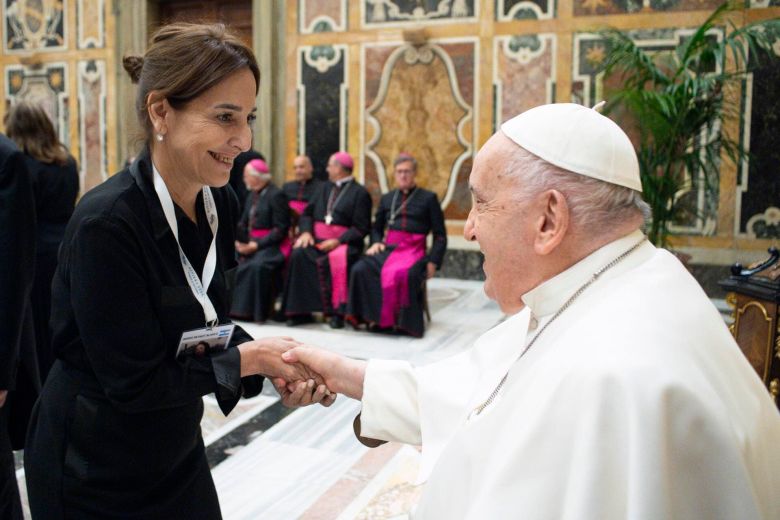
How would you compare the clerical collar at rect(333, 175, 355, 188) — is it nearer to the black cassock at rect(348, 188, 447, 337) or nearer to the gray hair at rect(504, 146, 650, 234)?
the black cassock at rect(348, 188, 447, 337)

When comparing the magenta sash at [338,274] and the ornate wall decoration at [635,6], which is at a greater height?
the ornate wall decoration at [635,6]

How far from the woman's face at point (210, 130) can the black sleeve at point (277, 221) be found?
18.9ft

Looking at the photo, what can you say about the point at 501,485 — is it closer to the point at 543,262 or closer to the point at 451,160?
the point at 543,262

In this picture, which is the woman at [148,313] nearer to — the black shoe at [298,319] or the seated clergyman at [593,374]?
the seated clergyman at [593,374]

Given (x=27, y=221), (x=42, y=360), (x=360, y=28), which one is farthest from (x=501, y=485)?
(x=360, y=28)

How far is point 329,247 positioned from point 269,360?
213 inches

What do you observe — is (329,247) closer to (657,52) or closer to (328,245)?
(328,245)

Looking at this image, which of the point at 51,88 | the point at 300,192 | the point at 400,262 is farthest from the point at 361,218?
the point at 51,88

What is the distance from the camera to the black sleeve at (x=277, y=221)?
7.46m

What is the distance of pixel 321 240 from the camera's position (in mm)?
7473

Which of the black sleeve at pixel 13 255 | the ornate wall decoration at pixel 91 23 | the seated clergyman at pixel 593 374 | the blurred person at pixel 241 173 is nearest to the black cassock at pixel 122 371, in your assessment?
the black sleeve at pixel 13 255

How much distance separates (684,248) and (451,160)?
2.81 m

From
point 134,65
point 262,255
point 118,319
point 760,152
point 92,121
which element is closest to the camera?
point 118,319

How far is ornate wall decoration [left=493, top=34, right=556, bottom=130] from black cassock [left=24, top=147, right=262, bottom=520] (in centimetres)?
728
